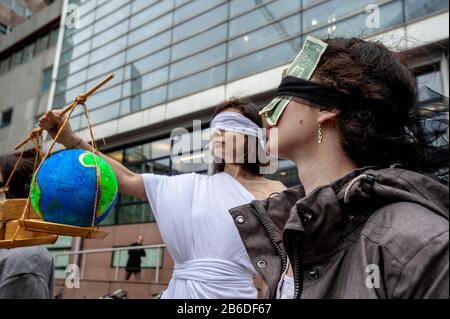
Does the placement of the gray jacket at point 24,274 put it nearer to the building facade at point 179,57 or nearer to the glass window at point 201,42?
the building facade at point 179,57

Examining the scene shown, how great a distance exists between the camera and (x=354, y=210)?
893mm

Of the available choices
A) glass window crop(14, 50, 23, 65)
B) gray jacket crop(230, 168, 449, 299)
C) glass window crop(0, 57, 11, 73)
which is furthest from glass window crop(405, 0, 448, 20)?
glass window crop(0, 57, 11, 73)

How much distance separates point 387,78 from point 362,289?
58 cm

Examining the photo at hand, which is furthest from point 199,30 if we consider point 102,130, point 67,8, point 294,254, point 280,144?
point 294,254

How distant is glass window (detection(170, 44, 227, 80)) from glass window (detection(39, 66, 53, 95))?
30.2ft

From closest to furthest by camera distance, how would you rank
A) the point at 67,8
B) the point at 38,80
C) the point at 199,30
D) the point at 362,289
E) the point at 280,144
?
1. the point at 362,289
2. the point at 280,144
3. the point at 67,8
4. the point at 199,30
5. the point at 38,80

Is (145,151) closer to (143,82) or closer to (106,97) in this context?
(143,82)

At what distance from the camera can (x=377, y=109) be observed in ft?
3.43

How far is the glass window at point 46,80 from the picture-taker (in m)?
15.3

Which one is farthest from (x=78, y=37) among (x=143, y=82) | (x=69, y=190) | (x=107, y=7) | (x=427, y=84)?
(x=427, y=84)

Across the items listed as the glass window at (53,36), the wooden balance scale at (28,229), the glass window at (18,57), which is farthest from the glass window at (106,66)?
the glass window at (18,57)

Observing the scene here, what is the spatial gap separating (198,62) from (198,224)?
21.8 ft
